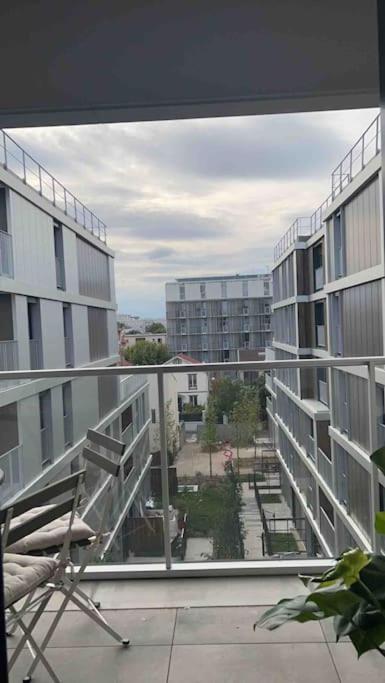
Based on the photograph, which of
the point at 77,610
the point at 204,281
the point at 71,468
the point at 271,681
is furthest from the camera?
the point at 204,281

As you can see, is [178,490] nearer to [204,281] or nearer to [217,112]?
[217,112]

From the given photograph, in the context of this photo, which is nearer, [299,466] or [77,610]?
[77,610]

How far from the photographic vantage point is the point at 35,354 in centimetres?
933

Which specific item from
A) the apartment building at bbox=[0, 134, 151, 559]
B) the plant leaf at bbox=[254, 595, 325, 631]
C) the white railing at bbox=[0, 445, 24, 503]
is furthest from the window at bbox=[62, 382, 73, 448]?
the plant leaf at bbox=[254, 595, 325, 631]

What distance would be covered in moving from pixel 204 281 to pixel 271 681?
13.2 feet

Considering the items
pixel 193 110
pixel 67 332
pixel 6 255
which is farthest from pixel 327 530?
pixel 6 255

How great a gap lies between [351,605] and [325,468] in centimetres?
154

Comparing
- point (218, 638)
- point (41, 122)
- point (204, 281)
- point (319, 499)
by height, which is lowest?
point (218, 638)

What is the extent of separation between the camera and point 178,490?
105 inches

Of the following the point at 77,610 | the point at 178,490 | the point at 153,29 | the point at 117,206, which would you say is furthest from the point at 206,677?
the point at 117,206

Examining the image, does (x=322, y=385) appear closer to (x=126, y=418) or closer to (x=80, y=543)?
(x=126, y=418)

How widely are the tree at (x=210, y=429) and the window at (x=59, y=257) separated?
23.7 feet

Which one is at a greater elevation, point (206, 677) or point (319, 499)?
point (319, 499)

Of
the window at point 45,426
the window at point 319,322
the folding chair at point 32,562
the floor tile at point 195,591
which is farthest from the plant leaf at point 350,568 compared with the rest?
the window at point 319,322
